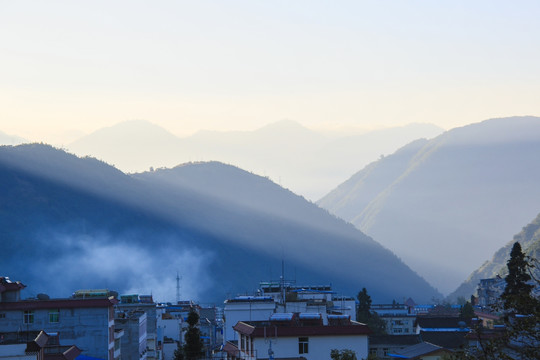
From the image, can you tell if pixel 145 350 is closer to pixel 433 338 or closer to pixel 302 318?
pixel 433 338

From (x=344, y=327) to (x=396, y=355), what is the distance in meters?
21.2

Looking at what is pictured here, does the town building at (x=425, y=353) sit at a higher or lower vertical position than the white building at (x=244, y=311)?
lower

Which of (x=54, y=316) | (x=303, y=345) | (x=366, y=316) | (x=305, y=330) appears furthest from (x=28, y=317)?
(x=366, y=316)

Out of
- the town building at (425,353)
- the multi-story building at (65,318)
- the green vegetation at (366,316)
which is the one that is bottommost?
the town building at (425,353)

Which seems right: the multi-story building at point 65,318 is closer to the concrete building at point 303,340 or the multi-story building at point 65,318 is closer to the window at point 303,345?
the concrete building at point 303,340

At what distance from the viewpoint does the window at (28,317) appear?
80213 millimetres

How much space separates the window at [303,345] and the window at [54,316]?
2195cm

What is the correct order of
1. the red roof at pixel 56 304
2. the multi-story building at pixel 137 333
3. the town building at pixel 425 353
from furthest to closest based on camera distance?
the multi-story building at pixel 137 333
the town building at pixel 425 353
the red roof at pixel 56 304

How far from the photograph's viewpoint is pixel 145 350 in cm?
11112

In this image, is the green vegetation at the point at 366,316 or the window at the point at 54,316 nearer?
the window at the point at 54,316

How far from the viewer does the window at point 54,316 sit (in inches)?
3231

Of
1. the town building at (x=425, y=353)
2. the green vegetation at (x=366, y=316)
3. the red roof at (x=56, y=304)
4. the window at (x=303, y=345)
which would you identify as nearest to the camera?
the window at (x=303, y=345)

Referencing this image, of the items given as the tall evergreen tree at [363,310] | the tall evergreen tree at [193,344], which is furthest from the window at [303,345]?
the tall evergreen tree at [363,310]

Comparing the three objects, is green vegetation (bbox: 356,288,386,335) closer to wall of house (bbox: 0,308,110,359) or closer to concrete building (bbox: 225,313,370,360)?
wall of house (bbox: 0,308,110,359)
